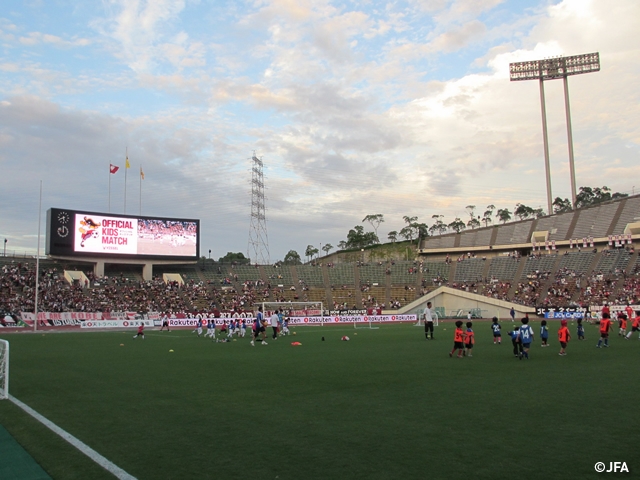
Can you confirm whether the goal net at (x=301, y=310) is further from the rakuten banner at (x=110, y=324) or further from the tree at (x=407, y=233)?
the tree at (x=407, y=233)

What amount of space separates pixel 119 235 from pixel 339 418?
2321 inches

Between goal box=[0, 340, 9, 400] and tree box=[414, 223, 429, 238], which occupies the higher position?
tree box=[414, 223, 429, 238]

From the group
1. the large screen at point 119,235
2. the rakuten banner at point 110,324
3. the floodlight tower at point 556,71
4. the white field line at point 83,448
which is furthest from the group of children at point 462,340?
the floodlight tower at point 556,71

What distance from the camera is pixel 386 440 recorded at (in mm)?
7520

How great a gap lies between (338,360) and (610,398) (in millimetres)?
9708

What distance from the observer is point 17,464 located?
6.73 meters

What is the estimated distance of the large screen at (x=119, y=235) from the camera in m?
58.5

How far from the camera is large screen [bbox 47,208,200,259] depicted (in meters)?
58.5

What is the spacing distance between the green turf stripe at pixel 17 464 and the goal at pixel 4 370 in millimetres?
3938

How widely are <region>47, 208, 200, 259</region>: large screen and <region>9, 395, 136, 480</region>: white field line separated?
177ft

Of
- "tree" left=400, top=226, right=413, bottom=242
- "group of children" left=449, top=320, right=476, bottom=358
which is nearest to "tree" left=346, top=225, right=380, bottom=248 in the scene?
"tree" left=400, top=226, right=413, bottom=242

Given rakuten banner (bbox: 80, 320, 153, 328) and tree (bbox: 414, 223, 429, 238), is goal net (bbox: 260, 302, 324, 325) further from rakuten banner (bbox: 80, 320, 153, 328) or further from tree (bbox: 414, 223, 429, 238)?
tree (bbox: 414, 223, 429, 238)

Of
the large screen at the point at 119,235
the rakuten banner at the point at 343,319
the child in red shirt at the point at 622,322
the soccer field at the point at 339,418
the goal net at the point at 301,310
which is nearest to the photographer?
the soccer field at the point at 339,418

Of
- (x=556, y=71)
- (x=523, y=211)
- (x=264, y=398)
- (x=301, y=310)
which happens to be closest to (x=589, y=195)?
(x=523, y=211)
